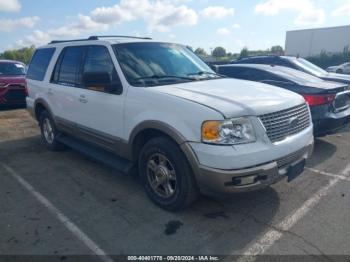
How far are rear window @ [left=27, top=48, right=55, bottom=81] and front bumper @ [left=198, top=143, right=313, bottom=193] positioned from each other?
13.9 ft

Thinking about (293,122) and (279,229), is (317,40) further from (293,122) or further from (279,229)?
(279,229)

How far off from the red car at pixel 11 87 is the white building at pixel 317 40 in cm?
5298

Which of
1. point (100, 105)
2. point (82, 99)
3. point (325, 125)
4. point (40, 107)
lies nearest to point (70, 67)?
point (82, 99)

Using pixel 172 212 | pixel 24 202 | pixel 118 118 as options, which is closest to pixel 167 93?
pixel 118 118

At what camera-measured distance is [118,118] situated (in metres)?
4.21

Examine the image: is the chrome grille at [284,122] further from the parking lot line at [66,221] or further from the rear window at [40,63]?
the rear window at [40,63]

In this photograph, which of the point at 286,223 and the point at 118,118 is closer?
the point at 286,223

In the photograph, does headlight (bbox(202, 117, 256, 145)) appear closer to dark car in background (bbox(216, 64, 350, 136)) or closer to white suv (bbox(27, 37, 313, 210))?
white suv (bbox(27, 37, 313, 210))

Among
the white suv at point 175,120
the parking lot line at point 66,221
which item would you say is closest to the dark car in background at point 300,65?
the white suv at point 175,120

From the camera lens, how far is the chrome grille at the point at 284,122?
3391mm

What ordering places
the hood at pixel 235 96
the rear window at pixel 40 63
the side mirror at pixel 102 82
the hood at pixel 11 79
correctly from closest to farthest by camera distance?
the hood at pixel 235 96 < the side mirror at pixel 102 82 < the rear window at pixel 40 63 < the hood at pixel 11 79

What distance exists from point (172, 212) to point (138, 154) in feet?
A: 2.90

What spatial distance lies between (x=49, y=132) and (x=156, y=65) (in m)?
3.23

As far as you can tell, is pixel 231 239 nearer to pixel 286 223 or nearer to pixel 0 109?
pixel 286 223
